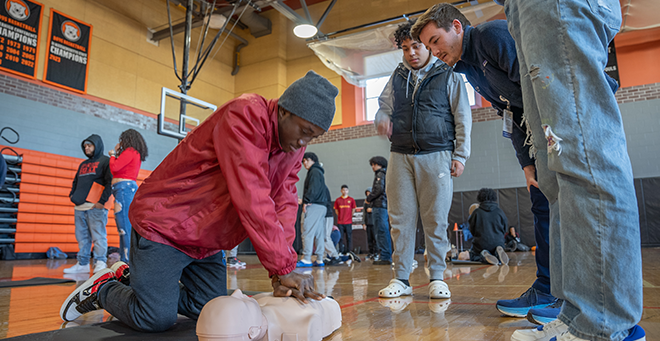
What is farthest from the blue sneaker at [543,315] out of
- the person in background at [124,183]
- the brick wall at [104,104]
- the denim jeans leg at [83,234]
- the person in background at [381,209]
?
the brick wall at [104,104]

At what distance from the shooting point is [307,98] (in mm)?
1378

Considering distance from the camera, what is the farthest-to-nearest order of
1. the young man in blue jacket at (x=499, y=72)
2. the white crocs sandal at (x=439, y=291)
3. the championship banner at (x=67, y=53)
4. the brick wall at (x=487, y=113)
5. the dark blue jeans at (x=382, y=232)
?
the brick wall at (x=487, y=113), the championship banner at (x=67, y=53), the dark blue jeans at (x=382, y=232), the white crocs sandal at (x=439, y=291), the young man in blue jacket at (x=499, y=72)

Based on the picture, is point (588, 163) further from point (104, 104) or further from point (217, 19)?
point (217, 19)

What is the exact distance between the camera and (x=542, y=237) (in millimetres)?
1657

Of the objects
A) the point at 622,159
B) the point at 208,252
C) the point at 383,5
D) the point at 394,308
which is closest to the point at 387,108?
the point at 394,308

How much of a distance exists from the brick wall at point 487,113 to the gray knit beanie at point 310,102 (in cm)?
929

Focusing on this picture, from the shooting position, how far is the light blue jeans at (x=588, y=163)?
871mm

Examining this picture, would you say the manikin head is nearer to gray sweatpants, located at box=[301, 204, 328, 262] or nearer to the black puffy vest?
the black puffy vest

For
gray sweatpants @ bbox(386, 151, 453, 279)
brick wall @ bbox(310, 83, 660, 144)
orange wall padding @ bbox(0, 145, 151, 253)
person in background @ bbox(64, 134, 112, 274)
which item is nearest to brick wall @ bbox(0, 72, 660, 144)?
brick wall @ bbox(310, 83, 660, 144)

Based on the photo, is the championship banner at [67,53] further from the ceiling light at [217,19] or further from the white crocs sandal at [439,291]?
the white crocs sandal at [439,291]

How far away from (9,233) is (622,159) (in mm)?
9422

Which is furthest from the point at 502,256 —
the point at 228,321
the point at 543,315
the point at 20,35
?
the point at 20,35

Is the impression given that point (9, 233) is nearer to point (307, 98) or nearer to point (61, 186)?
point (61, 186)

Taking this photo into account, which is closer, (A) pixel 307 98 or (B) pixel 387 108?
(A) pixel 307 98
